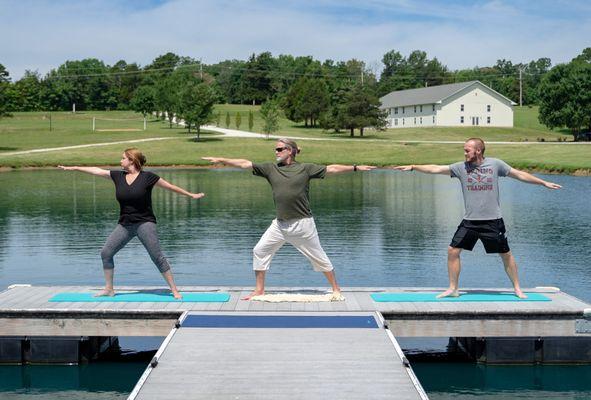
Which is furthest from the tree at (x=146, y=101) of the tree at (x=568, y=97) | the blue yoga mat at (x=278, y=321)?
the blue yoga mat at (x=278, y=321)

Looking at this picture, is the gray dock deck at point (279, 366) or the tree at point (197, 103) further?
the tree at point (197, 103)

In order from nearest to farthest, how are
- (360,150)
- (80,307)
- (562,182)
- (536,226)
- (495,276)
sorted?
(80,307) → (495,276) → (536,226) → (562,182) → (360,150)

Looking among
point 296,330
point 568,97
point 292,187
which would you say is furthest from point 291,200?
point 568,97

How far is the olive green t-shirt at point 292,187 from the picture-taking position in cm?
1070

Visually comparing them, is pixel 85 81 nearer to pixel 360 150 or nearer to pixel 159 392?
pixel 360 150

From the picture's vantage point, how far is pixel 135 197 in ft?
35.5

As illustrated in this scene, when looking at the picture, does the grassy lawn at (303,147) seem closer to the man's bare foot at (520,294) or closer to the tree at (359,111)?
the tree at (359,111)

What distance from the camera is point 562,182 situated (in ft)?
153

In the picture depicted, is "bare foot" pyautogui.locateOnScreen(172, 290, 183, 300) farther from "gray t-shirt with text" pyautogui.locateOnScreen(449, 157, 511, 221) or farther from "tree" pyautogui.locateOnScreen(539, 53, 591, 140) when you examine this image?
"tree" pyautogui.locateOnScreen(539, 53, 591, 140)

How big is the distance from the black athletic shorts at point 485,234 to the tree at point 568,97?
3479 inches

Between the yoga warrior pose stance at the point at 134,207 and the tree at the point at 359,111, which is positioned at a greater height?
the tree at the point at 359,111

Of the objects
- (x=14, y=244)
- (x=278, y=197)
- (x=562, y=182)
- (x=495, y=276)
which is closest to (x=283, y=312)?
(x=278, y=197)

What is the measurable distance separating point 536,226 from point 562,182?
2179cm

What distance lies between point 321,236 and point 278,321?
44.3ft
